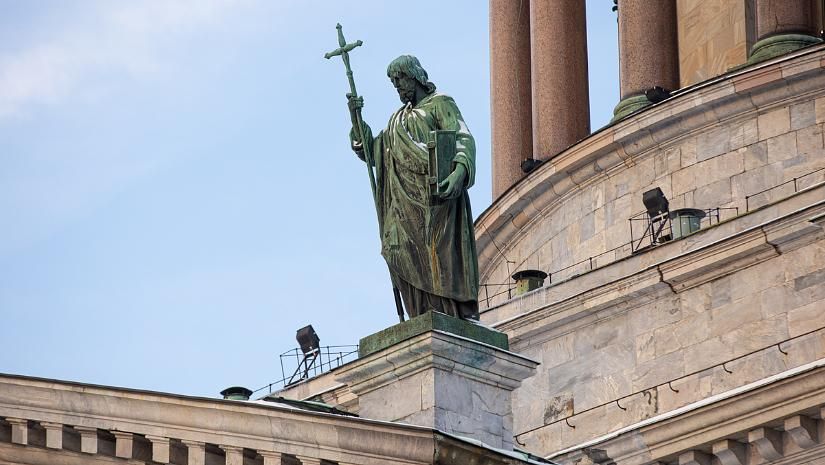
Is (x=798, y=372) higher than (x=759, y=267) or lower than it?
lower

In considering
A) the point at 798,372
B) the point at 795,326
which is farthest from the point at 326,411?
the point at 795,326

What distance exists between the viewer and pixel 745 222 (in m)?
39.2

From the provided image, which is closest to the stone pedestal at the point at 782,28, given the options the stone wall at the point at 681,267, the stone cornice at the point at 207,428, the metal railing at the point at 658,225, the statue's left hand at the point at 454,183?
the stone wall at the point at 681,267

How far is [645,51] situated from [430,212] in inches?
712

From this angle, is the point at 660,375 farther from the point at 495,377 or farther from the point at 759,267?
the point at 495,377

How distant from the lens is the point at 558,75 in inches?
1957

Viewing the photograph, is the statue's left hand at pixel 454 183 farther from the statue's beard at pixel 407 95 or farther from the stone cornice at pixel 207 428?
the stone cornice at pixel 207 428

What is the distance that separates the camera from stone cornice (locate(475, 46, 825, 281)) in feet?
142

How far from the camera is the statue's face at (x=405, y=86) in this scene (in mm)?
30703

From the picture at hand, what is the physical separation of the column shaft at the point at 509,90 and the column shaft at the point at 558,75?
0.95 metres

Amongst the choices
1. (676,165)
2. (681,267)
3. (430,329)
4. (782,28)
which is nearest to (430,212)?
(430,329)

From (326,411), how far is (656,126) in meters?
15.7

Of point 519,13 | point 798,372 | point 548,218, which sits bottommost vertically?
point 798,372

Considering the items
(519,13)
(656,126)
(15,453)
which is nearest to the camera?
(15,453)
